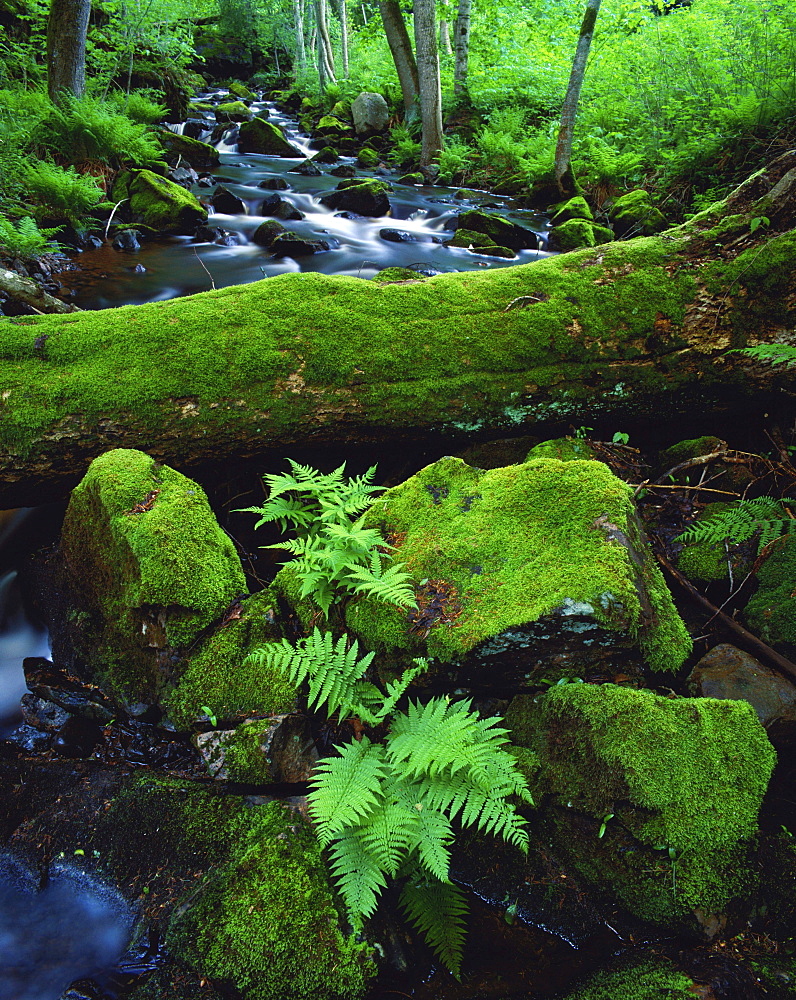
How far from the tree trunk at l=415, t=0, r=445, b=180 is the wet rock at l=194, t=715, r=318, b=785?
1674 centimetres

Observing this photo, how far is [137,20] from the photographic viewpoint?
1315 cm

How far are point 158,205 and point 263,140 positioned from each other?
30.4ft

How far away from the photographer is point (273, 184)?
13.7 m

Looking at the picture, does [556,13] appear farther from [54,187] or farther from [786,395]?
[786,395]

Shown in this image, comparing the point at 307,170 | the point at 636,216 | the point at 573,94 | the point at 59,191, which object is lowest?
the point at 636,216

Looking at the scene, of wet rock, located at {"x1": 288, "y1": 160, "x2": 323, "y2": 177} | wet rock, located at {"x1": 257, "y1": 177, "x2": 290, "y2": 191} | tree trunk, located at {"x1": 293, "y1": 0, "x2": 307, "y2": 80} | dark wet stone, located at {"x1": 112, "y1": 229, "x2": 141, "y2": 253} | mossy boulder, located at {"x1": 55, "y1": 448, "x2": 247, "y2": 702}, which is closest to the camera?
mossy boulder, located at {"x1": 55, "y1": 448, "x2": 247, "y2": 702}

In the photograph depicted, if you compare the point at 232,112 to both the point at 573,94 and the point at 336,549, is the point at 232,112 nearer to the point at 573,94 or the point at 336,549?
the point at 573,94

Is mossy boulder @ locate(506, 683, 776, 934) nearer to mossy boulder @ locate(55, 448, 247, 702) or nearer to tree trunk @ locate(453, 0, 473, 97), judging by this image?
mossy boulder @ locate(55, 448, 247, 702)

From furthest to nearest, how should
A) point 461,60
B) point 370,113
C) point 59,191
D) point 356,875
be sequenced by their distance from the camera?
point 370,113 < point 461,60 < point 59,191 < point 356,875

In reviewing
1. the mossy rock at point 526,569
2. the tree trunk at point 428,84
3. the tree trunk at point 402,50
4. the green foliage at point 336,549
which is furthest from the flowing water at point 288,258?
the mossy rock at point 526,569

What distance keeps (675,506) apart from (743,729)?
6.21ft

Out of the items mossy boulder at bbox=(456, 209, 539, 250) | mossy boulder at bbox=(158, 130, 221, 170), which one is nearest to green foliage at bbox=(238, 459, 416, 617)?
mossy boulder at bbox=(456, 209, 539, 250)

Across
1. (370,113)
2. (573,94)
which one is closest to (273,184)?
(573,94)

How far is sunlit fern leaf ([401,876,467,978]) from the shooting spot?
233 centimetres
